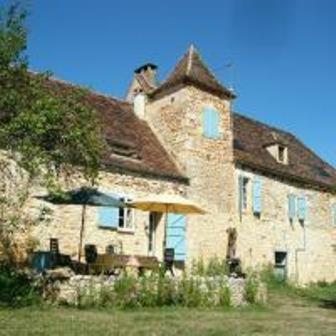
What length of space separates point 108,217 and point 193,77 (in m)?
7.30

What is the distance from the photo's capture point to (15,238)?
18516mm

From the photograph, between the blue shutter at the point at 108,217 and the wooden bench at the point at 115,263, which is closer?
the wooden bench at the point at 115,263

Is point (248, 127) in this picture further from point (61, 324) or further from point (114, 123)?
point (61, 324)

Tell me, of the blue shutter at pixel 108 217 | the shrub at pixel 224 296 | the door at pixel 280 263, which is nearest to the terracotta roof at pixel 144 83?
the blue shutter at pixel 108 217

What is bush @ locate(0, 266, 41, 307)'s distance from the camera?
1339 centimetres

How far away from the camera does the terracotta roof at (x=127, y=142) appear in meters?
22.0

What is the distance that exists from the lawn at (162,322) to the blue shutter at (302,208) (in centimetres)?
1366

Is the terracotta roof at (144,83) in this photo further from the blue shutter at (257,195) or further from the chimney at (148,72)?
the blue shutter at (257,195)

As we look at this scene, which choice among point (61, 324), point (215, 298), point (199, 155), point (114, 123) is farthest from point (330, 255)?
point (61, 324)

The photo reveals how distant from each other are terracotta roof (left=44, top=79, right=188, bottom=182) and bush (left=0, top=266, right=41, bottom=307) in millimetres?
7233

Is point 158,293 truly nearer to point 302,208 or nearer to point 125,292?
point 125,292

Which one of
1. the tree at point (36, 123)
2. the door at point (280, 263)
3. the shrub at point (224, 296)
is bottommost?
the shrub at point (224, 296)

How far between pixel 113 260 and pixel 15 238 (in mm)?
3806

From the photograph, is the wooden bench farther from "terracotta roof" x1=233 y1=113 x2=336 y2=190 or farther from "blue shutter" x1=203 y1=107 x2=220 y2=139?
"terracotta roof" x1=233 y1=113 x2=336 y2=190
